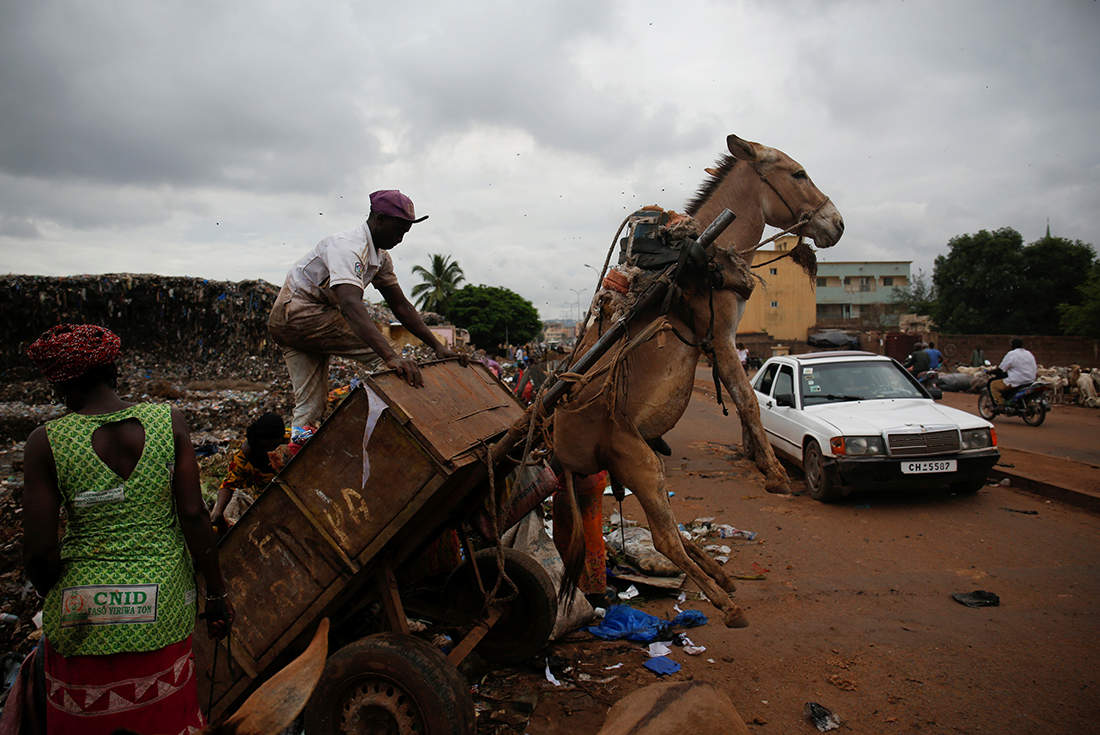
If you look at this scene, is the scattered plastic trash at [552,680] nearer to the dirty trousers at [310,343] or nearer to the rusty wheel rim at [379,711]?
the rusty wheel rim at [379,711]

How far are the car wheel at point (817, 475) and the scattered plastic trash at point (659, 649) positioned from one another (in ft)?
12.1

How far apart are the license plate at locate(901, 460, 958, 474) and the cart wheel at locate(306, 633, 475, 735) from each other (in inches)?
221

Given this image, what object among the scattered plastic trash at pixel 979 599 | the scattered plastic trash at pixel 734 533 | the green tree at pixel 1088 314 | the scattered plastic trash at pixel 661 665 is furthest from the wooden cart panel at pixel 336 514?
the green tree at pixel 1088 314

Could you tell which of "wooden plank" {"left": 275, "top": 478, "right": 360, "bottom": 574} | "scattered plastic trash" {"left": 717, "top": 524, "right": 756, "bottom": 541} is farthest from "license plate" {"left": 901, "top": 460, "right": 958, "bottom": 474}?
"wooden plank" {"left": 275, "top": 478, "right": 360, "bottom": 574}

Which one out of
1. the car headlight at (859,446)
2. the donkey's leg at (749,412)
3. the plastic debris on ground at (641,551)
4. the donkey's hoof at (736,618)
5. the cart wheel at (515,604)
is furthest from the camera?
the car headlight at (859,446)

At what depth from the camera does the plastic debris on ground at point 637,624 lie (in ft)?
13.5

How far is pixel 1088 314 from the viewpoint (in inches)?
995

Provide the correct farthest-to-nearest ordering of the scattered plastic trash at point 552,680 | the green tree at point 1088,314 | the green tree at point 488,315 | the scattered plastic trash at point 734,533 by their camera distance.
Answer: the green tree at point 488,315 < the green tree at point 1088,314 < the scattered plastic trash at point 734,533 < the scattered plastic trash at point 552,680

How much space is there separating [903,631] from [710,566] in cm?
175

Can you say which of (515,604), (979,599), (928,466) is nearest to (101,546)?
(515,604)

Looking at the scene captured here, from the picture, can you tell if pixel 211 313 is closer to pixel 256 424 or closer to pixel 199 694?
pixel 256 424

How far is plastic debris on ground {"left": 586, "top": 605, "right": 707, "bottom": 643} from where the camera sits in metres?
4.10

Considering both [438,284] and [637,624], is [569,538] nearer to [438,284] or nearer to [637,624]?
[637,624]

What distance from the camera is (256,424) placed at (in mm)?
4031
